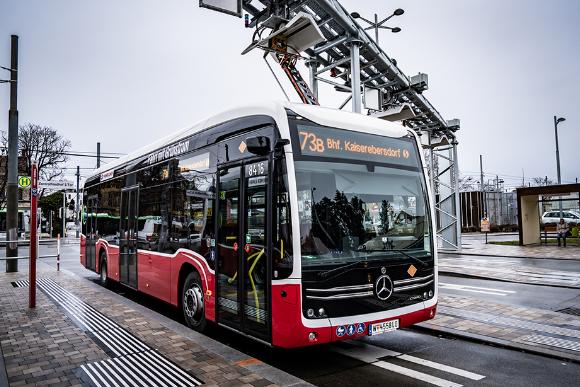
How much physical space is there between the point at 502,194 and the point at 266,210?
39703mm

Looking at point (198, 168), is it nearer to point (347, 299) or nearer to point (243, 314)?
point (243, 314)

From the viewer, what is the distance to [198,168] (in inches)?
271

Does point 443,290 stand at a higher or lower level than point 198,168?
lower

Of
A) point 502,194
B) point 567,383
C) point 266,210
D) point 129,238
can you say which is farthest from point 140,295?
point 502,194

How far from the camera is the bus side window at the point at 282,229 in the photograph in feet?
15.5

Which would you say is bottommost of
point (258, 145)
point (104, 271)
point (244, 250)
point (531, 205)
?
point (104, 271)

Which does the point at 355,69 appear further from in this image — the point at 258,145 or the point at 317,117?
the point at 258,145

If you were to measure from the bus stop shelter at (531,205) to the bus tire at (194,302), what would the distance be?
2114 centimetres

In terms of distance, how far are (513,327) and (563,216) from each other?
3450 cm

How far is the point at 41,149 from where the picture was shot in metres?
38.8

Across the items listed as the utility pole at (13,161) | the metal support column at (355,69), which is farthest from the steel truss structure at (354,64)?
the utility pole at (13,161)

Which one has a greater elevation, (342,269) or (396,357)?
(342,269)

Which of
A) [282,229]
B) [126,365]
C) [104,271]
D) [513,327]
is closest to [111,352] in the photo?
[126,365]

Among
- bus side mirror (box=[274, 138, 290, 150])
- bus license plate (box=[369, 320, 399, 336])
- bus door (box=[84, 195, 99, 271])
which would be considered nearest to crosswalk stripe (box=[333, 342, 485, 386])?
bus license plate (box=[369, 320, 399, 336])
